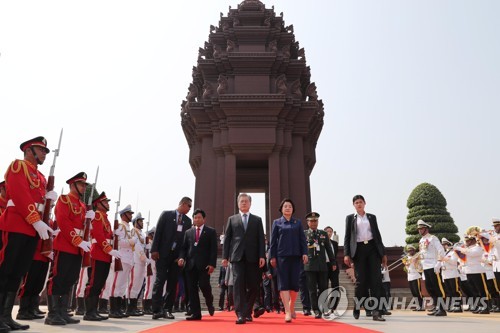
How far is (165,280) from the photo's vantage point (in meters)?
7.99

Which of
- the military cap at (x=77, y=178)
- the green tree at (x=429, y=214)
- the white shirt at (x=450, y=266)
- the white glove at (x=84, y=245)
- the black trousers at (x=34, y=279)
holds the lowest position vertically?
the black trousers at (x=34, y=279)

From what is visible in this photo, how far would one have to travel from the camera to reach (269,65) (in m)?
23.5

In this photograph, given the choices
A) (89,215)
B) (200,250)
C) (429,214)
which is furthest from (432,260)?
(429,214)

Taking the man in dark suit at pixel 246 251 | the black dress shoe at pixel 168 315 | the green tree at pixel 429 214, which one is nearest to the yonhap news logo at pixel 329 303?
the man in dark suit at pixel 246 251

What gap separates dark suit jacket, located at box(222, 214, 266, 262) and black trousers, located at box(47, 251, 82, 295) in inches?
98.4

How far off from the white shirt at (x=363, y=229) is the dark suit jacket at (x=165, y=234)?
351 centimetres

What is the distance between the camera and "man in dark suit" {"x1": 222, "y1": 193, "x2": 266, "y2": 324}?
22.3 feet

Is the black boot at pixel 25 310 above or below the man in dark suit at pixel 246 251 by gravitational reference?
below

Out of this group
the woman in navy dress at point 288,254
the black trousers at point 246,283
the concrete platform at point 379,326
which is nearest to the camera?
the concrete platform at point 379,326

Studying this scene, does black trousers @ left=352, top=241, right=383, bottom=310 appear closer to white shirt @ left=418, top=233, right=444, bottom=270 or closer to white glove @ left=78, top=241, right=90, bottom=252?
white shirt @ left=418, top=233, right=444, bottom=270

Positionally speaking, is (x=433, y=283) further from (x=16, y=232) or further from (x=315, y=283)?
(x=16, y=232)

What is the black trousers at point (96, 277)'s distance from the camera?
24.1 feet

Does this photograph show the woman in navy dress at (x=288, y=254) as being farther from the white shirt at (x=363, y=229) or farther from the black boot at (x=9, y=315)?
the black boot at (x=9, y=315)

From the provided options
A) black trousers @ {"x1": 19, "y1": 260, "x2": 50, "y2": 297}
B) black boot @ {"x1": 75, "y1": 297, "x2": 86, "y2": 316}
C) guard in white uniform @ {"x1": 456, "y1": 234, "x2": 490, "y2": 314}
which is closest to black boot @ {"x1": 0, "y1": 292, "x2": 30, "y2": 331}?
black trousers @ {"x1": 19, "y1": 260, "x2": 50, "y2": 297}
